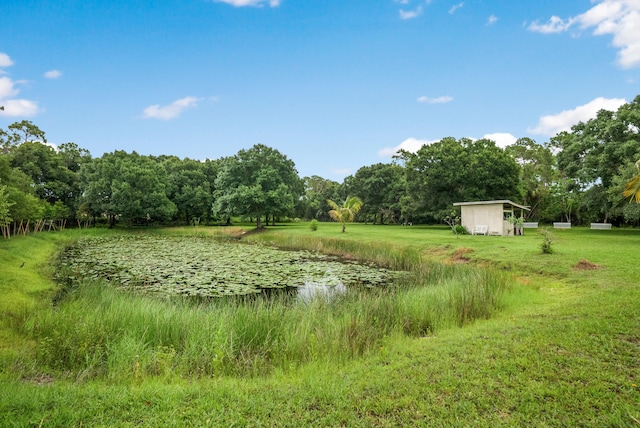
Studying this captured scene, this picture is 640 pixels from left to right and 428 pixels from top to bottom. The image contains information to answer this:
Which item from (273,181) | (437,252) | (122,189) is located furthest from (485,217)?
(122,189)

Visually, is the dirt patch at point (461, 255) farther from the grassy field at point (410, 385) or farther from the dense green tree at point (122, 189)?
the dense green tree at point (122, 189)

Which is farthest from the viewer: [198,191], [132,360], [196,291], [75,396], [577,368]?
[198,191]

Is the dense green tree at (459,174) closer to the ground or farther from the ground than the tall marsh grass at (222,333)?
farther from the ground

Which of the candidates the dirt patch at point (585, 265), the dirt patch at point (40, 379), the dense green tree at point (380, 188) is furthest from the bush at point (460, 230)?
the dirt patch at point (40, 379)

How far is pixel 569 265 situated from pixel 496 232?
12.9 metres

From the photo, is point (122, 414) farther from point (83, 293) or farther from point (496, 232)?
point (496, 232)

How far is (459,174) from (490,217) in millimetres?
8246

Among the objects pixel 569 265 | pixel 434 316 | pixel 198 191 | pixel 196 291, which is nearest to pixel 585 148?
pixel 569 265

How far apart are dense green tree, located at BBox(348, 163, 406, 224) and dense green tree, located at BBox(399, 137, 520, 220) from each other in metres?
11.0

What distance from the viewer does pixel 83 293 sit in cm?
855

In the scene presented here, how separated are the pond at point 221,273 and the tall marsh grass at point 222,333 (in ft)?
7.49

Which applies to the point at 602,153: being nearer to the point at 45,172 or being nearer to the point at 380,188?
the point at 380,188

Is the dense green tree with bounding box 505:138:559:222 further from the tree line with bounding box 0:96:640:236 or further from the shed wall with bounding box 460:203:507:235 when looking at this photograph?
the shed wall with bounding box 460:203:507:235

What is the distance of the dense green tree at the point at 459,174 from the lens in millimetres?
30922
